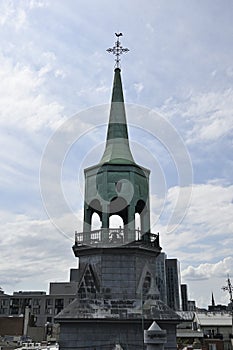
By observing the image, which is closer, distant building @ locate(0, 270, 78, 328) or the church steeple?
the church steeple

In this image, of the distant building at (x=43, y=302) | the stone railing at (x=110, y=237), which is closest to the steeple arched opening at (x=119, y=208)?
the stone railing at (x=110, y=237)

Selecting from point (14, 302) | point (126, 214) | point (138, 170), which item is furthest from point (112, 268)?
point (14, 302)

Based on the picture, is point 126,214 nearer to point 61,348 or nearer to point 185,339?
point 61,348

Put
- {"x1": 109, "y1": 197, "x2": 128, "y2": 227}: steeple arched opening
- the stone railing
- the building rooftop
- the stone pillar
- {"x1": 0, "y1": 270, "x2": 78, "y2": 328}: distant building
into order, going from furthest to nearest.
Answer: {"x1": 0, "y1": 270, "x2": 78, "y2": 328}: distant building, the building rooftop, {"x1": 109, "y1": 197, "x2": 128, "y2": 227}: steeple arched opening, the stone railing, the stone pillar

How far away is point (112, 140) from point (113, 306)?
538 inches

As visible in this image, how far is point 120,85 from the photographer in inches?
1427

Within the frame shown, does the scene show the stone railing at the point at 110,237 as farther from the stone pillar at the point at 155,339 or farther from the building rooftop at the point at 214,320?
the building rooftop at the point at 214,320

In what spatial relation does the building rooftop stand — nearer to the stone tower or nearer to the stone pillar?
the stone tower

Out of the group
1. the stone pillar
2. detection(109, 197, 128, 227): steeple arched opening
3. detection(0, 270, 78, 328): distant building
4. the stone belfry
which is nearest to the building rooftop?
detection(109, 197, 128, 227): steeple arched opening

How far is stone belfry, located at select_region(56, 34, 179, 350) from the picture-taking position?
2628cm

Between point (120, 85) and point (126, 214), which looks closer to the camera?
point (126, 214)

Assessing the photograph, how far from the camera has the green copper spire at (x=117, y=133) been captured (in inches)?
1272

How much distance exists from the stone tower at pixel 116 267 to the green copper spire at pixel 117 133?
0.09 meters

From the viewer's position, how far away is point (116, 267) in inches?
1131
